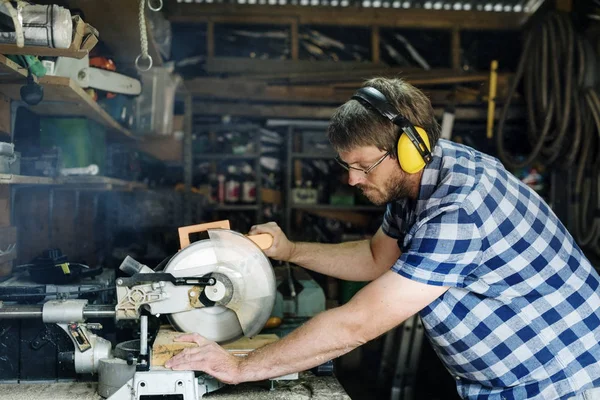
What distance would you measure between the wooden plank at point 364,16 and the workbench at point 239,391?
3.33 metres

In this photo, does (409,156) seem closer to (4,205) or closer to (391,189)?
(391,189)

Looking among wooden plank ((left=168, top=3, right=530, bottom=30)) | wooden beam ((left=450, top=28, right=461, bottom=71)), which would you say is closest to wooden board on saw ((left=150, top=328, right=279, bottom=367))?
wooden plank ((left=168, top=3, right=530, bottom=30))

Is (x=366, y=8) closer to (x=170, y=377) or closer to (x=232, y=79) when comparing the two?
(x=232, y=79)

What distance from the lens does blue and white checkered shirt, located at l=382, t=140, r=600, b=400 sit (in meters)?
1.38

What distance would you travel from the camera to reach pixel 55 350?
161 centimetres

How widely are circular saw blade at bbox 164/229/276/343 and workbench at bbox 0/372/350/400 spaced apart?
5.9 inches

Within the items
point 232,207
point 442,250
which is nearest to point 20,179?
point 442,250

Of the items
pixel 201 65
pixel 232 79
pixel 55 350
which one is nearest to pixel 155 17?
pixel 232 79

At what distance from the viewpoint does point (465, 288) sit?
1.42 meters

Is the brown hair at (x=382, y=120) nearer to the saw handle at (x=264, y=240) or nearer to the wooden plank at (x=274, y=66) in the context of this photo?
the saw handle at (x=264, y=240)

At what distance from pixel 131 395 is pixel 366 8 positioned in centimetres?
385

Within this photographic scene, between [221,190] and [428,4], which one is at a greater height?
[428,4]

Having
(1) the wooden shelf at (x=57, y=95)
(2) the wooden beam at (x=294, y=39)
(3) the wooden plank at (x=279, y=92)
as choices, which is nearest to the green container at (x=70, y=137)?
(1) the wooden shelf at (x=57, y=95)

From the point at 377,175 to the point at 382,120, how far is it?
0.16 meters
